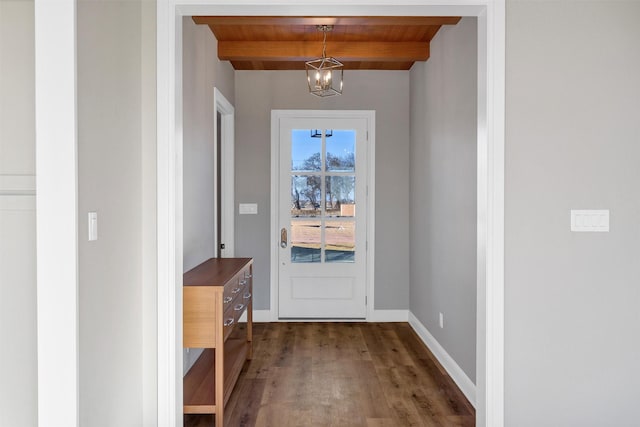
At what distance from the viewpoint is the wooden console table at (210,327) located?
92.9 inches

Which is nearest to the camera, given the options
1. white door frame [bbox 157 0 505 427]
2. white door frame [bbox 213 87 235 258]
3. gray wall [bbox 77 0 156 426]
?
gray wall [bbox 77 0 156 426]

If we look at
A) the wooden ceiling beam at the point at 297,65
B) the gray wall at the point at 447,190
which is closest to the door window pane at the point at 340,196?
the gray wall at the point at 447,190

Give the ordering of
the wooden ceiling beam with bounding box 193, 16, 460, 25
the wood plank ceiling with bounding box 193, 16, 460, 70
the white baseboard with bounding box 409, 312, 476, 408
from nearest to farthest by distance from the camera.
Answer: the white baseboard with bounding box 409, 312, 476, 408
the wooden ceiling beam with bounding box 193, 16, 460, 25
the wood plank ceiling with bounding box 193, 16, 460, 70

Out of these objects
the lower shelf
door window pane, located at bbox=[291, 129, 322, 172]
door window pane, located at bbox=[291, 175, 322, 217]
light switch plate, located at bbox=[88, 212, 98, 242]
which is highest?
door window pane, located at bbox=[291, 129, 322, 172]

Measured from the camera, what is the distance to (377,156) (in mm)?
4652

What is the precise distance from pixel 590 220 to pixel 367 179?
2733 millimetres

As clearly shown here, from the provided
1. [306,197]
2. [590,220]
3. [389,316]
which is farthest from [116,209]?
[389,316]

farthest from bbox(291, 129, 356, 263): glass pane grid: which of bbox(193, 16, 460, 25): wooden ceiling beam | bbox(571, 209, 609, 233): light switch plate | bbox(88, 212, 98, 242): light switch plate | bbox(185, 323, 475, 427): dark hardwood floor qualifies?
bbox(88, 212, 98, 242): light switch plate

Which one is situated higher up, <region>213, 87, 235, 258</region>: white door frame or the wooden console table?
<region>213, 87, 235, 258</region>: white door frame

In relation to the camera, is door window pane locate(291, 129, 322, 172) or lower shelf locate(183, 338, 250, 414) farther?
door window pane locate(291, 129, 322, 172)

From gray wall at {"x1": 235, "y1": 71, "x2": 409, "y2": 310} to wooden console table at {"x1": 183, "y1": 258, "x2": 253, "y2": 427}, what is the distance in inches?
64.6

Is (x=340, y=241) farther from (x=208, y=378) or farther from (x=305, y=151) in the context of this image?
(x=208, y=378)

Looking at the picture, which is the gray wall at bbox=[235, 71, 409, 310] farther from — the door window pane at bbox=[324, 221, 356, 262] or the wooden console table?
the wooden console table

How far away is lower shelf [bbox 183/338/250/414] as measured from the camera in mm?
2369
